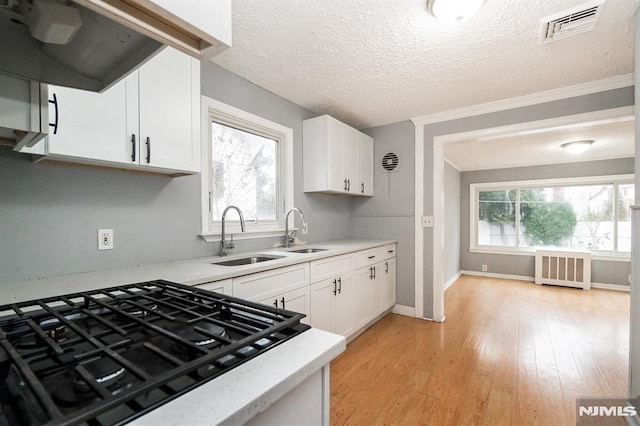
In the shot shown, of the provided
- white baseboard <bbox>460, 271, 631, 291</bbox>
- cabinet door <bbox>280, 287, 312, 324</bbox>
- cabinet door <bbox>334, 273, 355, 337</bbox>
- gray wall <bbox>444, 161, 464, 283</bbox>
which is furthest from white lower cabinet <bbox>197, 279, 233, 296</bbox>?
white baseboard <bbox>460, 271, 631, 291</bbox>

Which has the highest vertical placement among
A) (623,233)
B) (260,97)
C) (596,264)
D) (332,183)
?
(260,97)

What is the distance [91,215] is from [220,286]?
2.69ft

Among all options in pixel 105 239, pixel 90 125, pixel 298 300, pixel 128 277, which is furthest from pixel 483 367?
pixel 90 125

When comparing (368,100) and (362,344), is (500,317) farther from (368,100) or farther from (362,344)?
(368,100)

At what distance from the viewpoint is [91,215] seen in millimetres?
1565

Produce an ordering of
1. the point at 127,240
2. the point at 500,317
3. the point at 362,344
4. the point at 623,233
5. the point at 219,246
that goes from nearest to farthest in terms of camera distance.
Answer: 1. the point at 127,240
2. the point at 219,246
3. the point at 362,344
4. the point at 500,317
5. the point at 623,233

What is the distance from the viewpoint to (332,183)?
3.04m

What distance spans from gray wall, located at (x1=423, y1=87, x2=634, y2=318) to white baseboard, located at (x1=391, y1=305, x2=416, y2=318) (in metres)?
0.16

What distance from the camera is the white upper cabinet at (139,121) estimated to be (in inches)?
49.6

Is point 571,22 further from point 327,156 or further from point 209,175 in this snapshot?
point 209,175

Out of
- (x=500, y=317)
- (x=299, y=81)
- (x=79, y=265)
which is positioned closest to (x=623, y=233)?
(x=500, y=317)

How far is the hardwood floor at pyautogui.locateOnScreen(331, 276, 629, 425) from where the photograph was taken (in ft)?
5.90

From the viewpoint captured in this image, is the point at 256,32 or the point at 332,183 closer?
the point at 256,32

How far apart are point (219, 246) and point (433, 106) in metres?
2.66
